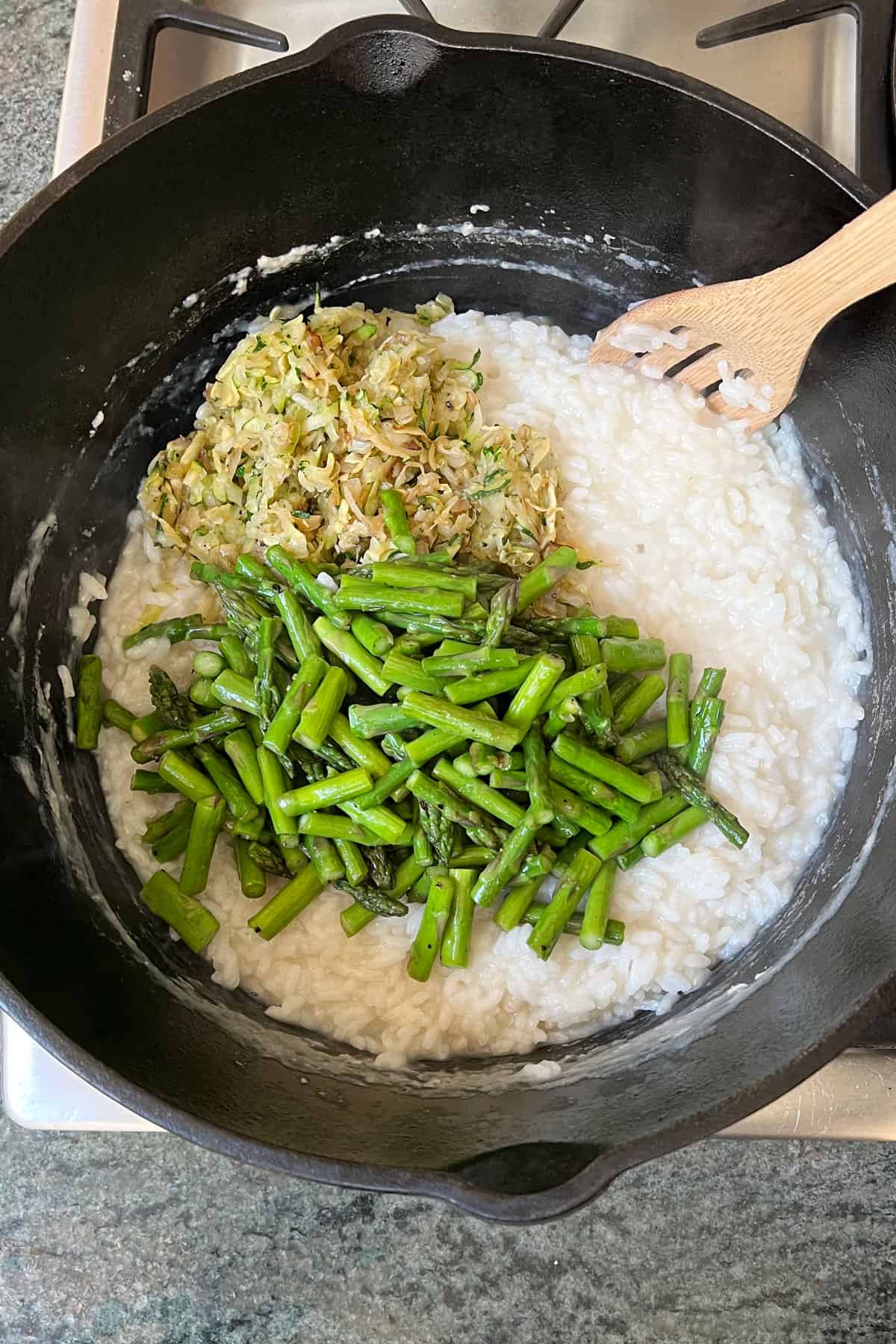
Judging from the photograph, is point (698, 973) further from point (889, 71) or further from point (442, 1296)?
point (889, 71)

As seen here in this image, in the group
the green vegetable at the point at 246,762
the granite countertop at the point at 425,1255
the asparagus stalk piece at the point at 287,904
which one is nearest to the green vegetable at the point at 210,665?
the green vegetable at the point at 246,762

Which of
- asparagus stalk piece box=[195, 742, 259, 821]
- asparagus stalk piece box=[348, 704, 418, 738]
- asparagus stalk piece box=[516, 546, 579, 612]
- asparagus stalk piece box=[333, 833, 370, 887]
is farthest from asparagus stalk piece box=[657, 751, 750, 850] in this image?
asparagus stalk piece box=[195, 742, 259, 821]

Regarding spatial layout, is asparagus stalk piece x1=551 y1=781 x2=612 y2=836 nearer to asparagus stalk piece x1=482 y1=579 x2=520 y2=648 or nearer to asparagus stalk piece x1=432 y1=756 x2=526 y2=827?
asparagus stalk piece x1=432 y1=756 x2=526 y2=827

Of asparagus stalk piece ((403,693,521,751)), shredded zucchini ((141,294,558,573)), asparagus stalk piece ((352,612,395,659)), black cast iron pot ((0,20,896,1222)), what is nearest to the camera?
black cast iron pot ((0,20,896,1222))

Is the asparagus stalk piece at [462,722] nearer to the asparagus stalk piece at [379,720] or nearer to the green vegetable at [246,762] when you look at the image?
the asparagus stalk piece at [379,720]

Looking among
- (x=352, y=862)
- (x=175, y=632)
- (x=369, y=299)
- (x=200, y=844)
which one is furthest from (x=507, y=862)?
(x=369, y=299)

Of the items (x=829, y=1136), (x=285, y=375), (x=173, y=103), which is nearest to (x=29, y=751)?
(x=285, y=375)
